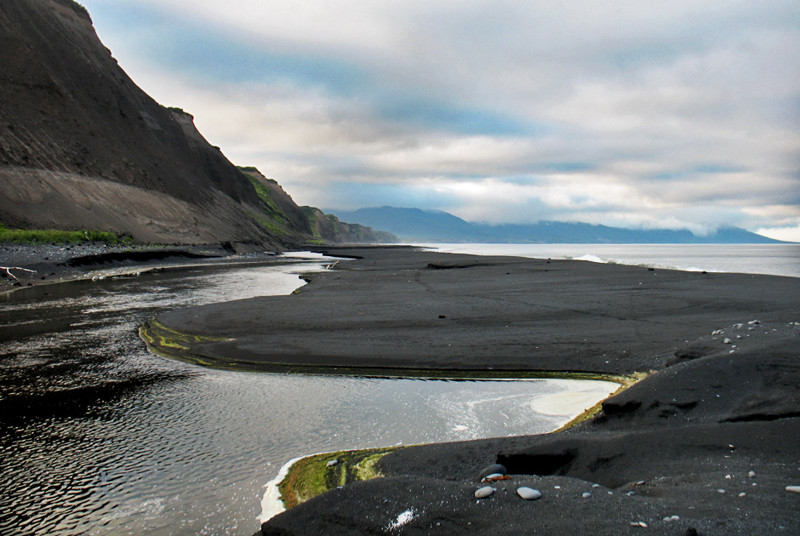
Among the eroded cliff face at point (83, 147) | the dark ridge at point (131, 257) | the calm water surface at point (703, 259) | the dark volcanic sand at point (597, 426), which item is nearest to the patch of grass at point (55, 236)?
the eroded cliff face at point (83, 147)

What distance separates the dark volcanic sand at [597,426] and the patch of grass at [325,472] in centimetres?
30

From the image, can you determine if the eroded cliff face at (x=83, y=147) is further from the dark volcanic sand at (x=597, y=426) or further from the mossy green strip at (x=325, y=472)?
the mossy green strip at (x=325, y=472)

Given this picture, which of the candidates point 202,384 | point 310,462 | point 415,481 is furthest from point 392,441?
point 202,384

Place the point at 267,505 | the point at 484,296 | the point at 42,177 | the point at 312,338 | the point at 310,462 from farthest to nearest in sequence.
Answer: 1. the point at 42,177
2. the point at 484,296
3. the point at 312,338
4. the point at 310,462
5. the point at 267,505

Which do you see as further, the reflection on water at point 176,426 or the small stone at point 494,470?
the reflection on water at point 176,426

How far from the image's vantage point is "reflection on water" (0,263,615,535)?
496 centimetres

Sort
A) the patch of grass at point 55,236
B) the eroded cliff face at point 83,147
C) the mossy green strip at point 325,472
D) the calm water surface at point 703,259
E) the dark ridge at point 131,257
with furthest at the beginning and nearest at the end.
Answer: the eroded cliff face at point 83,147 < the calm water surface at point 703,259 < the dark ridge at point 131,257 < the patch of grass at point 55,236 < the mossy green strip at point 325,472

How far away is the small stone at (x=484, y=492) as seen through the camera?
3.81m

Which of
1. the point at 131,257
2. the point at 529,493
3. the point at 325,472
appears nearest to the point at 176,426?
the point at 325,472

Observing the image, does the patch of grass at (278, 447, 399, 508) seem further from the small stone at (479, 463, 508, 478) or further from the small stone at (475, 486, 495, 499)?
the small stone at (475, 486, 495, 499)

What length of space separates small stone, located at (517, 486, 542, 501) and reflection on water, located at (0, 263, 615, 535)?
247 centimetres

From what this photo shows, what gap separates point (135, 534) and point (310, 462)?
6.30ft

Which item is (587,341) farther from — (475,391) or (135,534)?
(135,534)

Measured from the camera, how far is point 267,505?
16.4 ft
